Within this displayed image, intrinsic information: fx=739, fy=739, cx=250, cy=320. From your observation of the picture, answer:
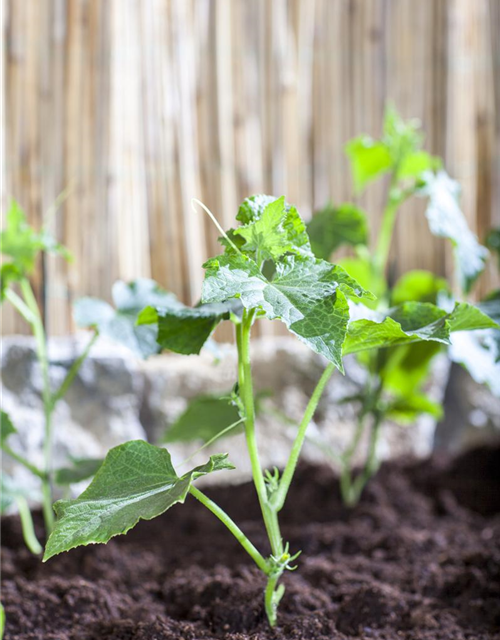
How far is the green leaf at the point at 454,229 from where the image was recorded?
119 cm

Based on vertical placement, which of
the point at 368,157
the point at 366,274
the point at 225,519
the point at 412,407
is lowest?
the point at 412,407

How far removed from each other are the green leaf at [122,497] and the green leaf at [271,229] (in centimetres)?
22

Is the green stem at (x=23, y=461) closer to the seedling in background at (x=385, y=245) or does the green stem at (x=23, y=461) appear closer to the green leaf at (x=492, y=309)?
the seedling in background at (x=385, y=245)

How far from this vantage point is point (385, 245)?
4.67 ft

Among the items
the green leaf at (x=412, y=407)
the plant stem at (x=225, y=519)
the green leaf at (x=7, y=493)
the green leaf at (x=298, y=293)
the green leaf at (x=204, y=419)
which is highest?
the green leaf at (x=298, y=293)

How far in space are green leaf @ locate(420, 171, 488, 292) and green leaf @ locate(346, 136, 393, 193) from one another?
119 millimetres

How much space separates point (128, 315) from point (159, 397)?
448 millimetres

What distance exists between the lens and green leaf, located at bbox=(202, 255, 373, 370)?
0.67 meters

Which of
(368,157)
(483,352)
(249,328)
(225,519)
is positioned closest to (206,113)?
(368,157)

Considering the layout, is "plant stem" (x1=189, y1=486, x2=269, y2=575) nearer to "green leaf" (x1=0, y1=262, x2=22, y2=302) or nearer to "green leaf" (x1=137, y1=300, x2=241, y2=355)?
"green leaf" (x1=137, y1=300, x2=241, y2=355)

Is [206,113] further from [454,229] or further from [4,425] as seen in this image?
[4,425]

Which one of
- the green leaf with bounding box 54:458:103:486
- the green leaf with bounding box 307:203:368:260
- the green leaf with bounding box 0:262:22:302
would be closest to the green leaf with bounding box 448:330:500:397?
the green leaf with bounding box 307:203:368:260

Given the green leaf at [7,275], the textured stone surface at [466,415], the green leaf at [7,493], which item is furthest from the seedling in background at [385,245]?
the green leaf at [7,493]

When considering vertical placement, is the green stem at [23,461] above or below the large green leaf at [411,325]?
below
